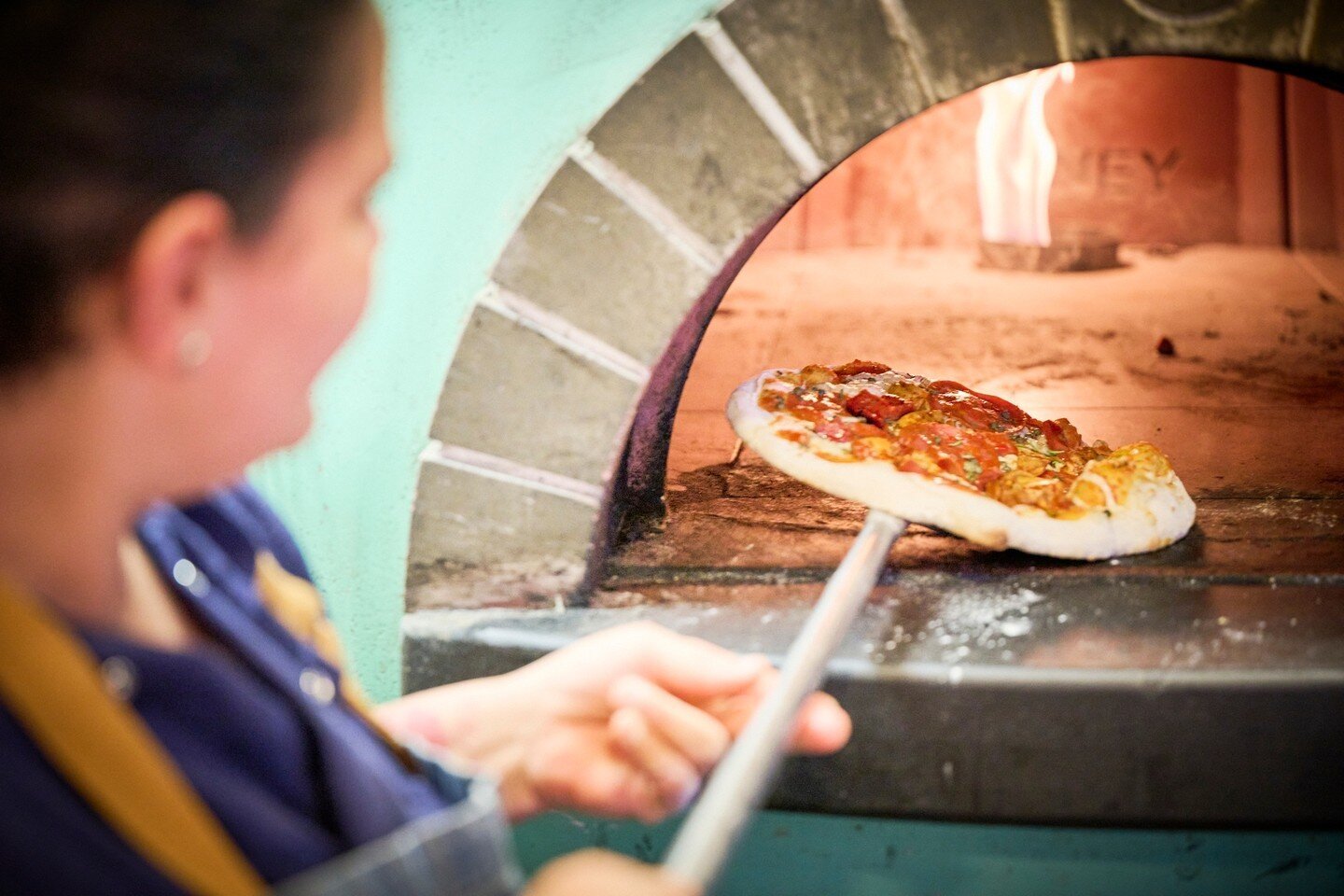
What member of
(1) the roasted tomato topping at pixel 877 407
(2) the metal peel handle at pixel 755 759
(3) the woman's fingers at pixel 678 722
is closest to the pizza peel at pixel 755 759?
(2) the metal peel handle at pixel 755 759

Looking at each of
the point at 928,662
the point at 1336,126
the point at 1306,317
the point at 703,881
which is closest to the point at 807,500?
the point at 928,662

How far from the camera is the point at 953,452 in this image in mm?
1845

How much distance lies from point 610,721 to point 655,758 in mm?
80

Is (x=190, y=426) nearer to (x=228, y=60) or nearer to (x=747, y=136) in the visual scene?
(x=228, y=60)

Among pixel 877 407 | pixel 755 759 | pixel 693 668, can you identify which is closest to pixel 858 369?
pixel 877 407

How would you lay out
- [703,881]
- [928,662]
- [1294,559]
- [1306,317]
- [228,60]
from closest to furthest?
[228,60], [703,881], [928,662], [1294,559], [1306,317]

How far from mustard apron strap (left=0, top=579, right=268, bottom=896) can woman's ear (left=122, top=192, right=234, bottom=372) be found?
170mm

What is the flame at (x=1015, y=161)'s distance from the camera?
4602 millimetres

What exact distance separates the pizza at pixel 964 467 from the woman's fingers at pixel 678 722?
23.3 inches

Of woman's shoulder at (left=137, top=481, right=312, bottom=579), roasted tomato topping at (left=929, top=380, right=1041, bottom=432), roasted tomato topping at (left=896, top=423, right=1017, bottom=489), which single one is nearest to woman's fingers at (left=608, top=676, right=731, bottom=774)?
woman's shoulder at (left=137, top=481, right=312, bottom=579)

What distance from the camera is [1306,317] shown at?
12.1 feet

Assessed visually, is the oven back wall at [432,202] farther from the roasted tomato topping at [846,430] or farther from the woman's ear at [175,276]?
the woman's ear at [175,276]

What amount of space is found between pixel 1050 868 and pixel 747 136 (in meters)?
1.13

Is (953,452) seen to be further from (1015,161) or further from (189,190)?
(1015,161)
